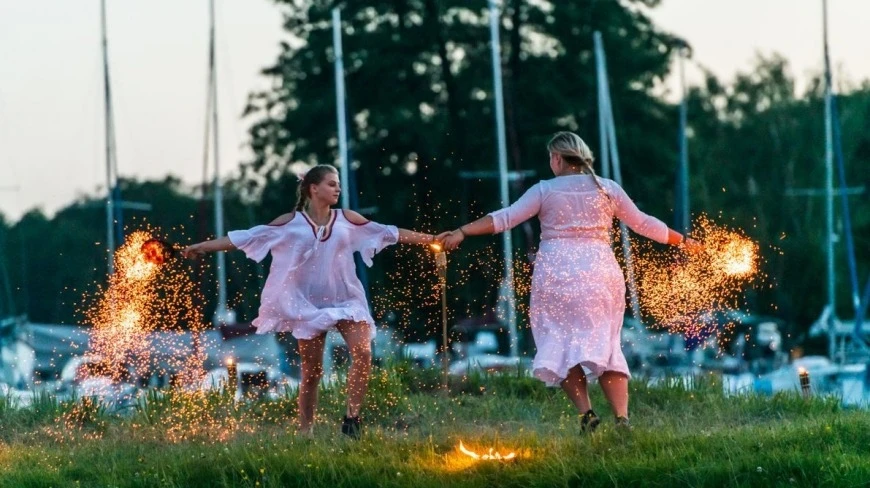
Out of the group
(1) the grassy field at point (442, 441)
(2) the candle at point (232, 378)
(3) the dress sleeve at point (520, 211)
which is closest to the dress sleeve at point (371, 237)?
(3) the dress sleeve at point (520, 211)

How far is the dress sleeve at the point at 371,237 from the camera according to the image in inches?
459

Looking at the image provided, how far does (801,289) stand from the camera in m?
56.3

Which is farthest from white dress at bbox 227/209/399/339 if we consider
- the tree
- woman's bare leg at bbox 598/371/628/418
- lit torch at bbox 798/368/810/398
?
the tree

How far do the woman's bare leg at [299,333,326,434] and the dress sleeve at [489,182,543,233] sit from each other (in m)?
1.47

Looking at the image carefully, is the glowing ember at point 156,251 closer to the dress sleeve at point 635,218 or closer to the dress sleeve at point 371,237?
the dress sleeve at point 371,237

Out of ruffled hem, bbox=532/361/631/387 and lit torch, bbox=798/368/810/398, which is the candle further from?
lit torch, bbox=798/368/810/398

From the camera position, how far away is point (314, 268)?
38.1ft

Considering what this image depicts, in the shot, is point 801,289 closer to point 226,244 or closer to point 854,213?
point 854,213

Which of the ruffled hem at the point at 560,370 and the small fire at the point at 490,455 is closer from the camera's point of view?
the small fire at the point at 490,455

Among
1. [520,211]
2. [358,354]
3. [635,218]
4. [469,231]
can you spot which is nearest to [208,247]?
[358,354]

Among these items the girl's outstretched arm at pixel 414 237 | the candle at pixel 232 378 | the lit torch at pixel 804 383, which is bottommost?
the lit torch at pixel 804 383

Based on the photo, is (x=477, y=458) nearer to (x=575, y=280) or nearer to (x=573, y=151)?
(x=575, y=280)

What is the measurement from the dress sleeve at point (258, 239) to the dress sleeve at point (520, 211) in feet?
4.90

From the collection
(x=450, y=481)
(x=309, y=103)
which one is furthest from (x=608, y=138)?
(x=450, y=481)
